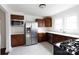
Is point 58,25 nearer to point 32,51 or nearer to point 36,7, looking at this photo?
point 36,7

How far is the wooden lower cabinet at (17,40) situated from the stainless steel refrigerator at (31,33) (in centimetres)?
24

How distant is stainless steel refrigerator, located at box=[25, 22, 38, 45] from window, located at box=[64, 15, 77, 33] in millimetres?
1578

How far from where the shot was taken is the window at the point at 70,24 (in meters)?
3.20

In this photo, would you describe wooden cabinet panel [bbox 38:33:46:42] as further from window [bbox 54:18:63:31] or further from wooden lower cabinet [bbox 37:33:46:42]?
window [bbox 54:18:63:31]

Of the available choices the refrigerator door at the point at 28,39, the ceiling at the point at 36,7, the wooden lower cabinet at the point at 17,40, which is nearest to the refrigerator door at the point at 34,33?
the refrigerator door at the point at 28,39

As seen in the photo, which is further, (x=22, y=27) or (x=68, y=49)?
(x=22, y=27)

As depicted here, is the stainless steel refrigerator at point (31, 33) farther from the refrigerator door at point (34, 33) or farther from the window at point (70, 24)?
the window at point (70, 24)

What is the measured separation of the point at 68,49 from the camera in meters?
1.04

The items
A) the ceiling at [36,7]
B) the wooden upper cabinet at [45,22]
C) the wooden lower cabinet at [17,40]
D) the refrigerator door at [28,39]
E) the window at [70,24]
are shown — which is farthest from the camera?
the wooden upper cabinet at [45,22]

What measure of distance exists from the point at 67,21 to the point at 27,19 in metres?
2.14

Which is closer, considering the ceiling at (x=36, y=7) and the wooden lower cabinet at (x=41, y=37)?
the ceiling at (x=36, y=7)

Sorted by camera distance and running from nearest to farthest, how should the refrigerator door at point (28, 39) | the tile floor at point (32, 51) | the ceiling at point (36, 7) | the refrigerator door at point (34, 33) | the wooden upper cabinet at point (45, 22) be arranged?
the ceiling at point (36, 7) → the tile floor at point (32, 51) → the refrigerator door at point (28, 39) → the refrigerator door at point (34, 33) → the wooden upper cabinet at point (45, 22)
